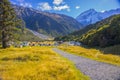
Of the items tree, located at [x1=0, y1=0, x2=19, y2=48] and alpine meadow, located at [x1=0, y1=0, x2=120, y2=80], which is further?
tree, located at [x1=0, y1=0, x2=19, y2=48]

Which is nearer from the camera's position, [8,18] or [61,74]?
[61,74]

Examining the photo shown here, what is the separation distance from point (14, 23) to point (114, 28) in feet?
212

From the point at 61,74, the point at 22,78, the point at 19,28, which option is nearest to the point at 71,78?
the point at 61,74

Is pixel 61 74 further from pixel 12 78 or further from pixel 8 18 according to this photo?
pixel 8 18

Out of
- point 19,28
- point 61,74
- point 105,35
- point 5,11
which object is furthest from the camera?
point 105,35

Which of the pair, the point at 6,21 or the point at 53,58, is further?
the point at 6,21

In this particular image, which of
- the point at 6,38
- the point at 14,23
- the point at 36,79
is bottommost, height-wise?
the point at 36,79

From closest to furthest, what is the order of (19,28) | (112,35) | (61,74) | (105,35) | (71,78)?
(71,78) → (61,74) → (19,28) → (112,35) → (105,35)

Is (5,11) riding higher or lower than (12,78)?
higher

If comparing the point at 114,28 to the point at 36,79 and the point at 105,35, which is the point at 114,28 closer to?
the point at 105,35

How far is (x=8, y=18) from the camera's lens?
290 feet

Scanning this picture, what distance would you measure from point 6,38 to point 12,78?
205 feet

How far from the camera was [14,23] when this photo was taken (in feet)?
298

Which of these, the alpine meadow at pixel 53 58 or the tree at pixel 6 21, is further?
the tree at pixel 6 21
